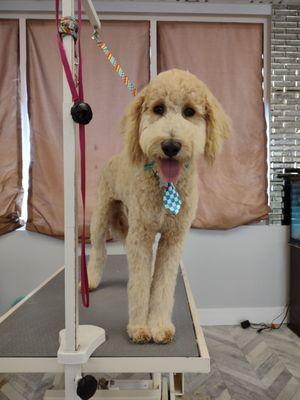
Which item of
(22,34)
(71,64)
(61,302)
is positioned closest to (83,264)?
(71,64)

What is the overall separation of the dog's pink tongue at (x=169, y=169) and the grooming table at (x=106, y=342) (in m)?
0.40

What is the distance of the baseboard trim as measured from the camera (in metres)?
2.54

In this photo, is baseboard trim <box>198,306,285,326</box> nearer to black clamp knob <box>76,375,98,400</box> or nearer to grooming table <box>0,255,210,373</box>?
grooming table <box>0,255,210,373</box>

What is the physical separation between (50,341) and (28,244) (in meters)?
1.69

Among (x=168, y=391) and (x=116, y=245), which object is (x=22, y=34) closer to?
(x=116, y=245)

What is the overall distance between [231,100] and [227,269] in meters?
1.22

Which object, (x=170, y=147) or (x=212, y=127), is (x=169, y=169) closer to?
(x=170, y=147)

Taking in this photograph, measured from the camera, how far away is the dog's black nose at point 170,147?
0.74 metres

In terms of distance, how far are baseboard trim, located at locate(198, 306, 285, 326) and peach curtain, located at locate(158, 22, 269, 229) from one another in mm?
633

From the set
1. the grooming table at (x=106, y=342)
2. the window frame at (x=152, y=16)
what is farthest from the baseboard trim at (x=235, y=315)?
the window frame at (x=152, y=16)

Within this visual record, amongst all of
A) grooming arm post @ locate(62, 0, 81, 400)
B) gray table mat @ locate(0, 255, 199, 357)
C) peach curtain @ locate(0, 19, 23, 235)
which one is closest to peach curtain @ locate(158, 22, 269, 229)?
peach curtain @ locate(0, 19, 23, 235)

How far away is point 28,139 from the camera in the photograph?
2.45 metres

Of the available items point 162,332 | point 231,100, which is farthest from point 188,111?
point 231,100

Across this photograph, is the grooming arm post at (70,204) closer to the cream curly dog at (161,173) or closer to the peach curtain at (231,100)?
the cream curly dog at (161,173)
